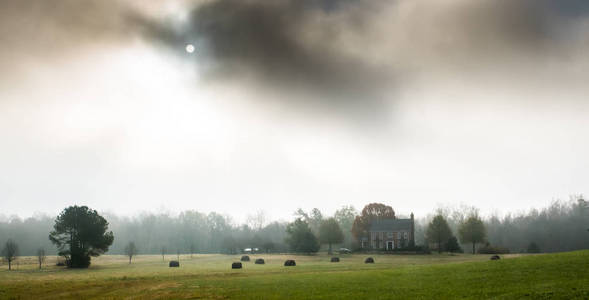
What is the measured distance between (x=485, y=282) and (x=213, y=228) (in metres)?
149

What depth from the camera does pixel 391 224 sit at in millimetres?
114750

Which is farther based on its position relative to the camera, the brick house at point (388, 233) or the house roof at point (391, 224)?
the house roof at point (391, 224)

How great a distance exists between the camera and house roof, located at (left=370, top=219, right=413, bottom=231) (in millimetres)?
112081

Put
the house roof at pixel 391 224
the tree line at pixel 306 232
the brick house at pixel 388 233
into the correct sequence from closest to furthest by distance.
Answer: the tree line at pixel 306 232
the brick house at pixel 388 233
the house roof at pixel 391 224

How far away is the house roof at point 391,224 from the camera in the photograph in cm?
11208

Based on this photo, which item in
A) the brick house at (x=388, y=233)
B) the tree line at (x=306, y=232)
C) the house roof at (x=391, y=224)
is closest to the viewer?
the tree line at (x=306, y=232)

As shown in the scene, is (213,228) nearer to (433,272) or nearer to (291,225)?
(291,225)

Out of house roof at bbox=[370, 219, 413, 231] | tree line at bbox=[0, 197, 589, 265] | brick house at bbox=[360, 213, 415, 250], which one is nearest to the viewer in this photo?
tree line at bbox=[0, 197, 589, 265]

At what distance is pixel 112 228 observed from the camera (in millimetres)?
171125

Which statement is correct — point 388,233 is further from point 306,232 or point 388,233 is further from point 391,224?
point 306,232

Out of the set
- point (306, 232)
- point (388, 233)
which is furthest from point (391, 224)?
point (306, 232)

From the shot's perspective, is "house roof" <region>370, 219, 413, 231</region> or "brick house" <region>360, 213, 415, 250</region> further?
"house roof" <region>370, 219, 413, 231</region>

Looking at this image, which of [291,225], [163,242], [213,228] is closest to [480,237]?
[291,225]

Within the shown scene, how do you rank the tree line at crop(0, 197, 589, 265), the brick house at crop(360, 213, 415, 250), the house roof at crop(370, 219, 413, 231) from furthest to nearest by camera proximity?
the house roof at crop(370, 219, 413, 231)
the brick house at crop(360, 213, 415, 250)
the tree line at crop(0, 197, 589, 265)
